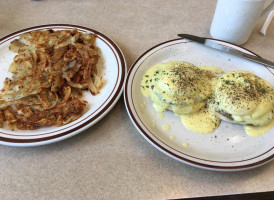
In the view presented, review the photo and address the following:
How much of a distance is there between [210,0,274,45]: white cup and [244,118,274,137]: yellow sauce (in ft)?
2.11

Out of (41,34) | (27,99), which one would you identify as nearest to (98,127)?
(27,99)

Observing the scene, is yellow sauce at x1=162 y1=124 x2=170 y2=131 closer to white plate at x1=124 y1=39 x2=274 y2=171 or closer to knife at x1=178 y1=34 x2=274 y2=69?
white plate at x1=124 y1=39 x2=274 y2=171

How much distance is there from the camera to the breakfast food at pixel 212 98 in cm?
102

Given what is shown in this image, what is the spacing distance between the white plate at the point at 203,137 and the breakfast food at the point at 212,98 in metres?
0.04

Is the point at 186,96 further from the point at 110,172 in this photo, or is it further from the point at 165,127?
the point at 110,172

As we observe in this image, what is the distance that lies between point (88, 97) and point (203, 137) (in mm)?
622

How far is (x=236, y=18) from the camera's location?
52.2 inches

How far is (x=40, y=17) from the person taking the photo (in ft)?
5.94

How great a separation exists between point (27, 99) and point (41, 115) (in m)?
0.12

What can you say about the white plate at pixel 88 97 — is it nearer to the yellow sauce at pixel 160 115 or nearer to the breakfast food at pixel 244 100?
the yellow sauce at pixel 160 115

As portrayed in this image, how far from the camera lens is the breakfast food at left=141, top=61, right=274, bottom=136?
1019 mm

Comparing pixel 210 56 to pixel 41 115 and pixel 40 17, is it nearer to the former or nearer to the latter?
pixel 41 115

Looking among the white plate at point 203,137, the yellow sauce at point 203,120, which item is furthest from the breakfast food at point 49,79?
the yellow sauce at point 203,120

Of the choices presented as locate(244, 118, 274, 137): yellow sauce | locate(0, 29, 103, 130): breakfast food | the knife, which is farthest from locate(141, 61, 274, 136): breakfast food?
locate(0, 29, 103, 130): breakfast food
